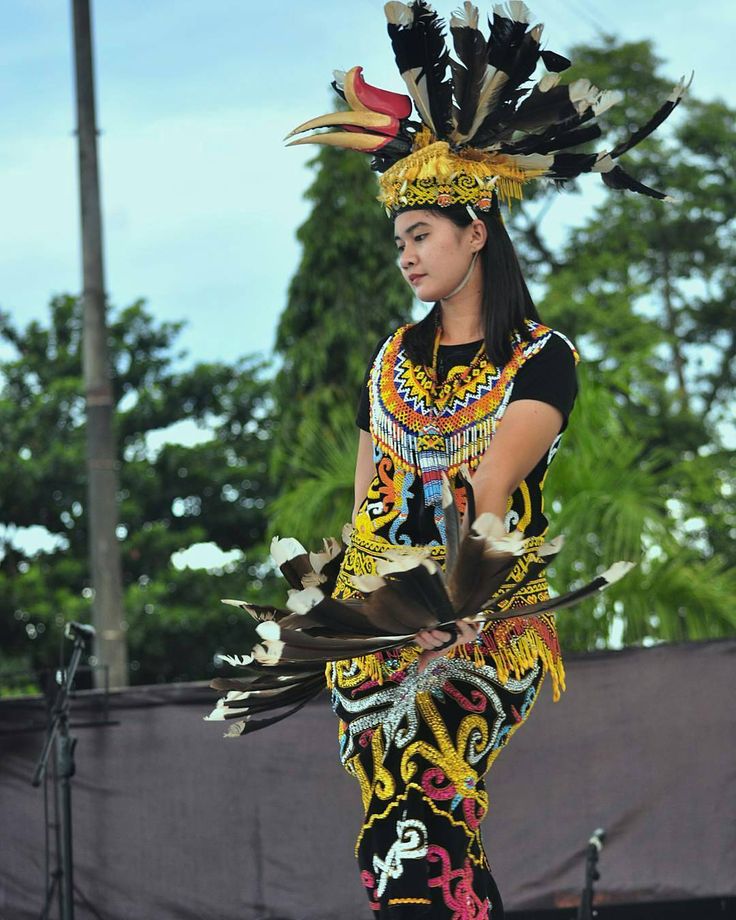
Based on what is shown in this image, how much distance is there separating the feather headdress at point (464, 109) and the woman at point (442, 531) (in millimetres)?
66

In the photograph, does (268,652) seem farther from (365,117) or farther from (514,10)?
(514,10)

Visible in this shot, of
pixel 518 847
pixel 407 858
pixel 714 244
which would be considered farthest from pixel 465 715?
pixel 714 244

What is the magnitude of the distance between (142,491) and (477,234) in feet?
54.8

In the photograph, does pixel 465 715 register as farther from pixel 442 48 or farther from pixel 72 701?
pixel 72 701

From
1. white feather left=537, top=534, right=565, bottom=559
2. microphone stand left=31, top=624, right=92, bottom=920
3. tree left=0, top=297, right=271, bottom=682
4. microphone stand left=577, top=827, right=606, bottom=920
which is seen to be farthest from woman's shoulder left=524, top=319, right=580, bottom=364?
tree left=0, top=297, right=271, bottom=682

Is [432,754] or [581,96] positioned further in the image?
[581,96]

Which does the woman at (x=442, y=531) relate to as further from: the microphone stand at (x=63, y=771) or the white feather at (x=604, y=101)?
the microphone stand at (x=63, y=771)

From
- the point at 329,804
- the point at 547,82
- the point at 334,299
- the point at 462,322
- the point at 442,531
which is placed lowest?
the point at 329,804

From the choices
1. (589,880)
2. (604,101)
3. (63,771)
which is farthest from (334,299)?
(604,101)

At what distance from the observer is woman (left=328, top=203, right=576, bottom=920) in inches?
90.0

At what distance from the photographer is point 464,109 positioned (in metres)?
2.53

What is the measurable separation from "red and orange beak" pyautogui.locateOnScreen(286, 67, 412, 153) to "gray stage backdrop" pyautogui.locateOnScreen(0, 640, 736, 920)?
81.5 inches

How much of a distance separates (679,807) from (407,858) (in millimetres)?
1992

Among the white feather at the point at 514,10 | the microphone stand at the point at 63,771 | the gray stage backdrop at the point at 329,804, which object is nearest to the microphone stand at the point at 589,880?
the gray stage backdrop at the point at 329,804
